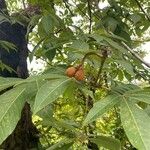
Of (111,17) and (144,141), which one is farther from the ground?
(111,17)

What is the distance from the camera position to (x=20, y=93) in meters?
0.89

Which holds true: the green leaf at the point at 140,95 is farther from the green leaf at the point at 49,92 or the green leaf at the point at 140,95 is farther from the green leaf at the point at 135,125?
the green leaf at the point at 49,92

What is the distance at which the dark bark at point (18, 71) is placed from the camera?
2.30 meters

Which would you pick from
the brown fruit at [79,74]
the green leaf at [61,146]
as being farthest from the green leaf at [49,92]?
the green leaf at [61,146]

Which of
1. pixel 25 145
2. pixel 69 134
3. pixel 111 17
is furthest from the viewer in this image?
pixel 25 145

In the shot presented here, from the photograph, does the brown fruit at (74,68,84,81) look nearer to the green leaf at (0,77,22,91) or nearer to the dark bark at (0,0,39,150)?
the green leaf at (0,77,22,91)

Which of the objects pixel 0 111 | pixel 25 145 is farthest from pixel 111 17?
pixel 0 111

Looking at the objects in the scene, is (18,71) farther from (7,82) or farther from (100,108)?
(100,108)

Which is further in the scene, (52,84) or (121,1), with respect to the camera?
(121,1)

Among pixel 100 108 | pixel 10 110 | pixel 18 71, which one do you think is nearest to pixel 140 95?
pixel 100 108

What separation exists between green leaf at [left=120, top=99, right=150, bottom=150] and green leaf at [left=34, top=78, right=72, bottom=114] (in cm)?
14

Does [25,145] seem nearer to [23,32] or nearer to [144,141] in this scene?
[23,32]

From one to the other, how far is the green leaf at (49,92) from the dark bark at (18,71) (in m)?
1.40

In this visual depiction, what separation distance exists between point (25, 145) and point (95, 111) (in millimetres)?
1603
